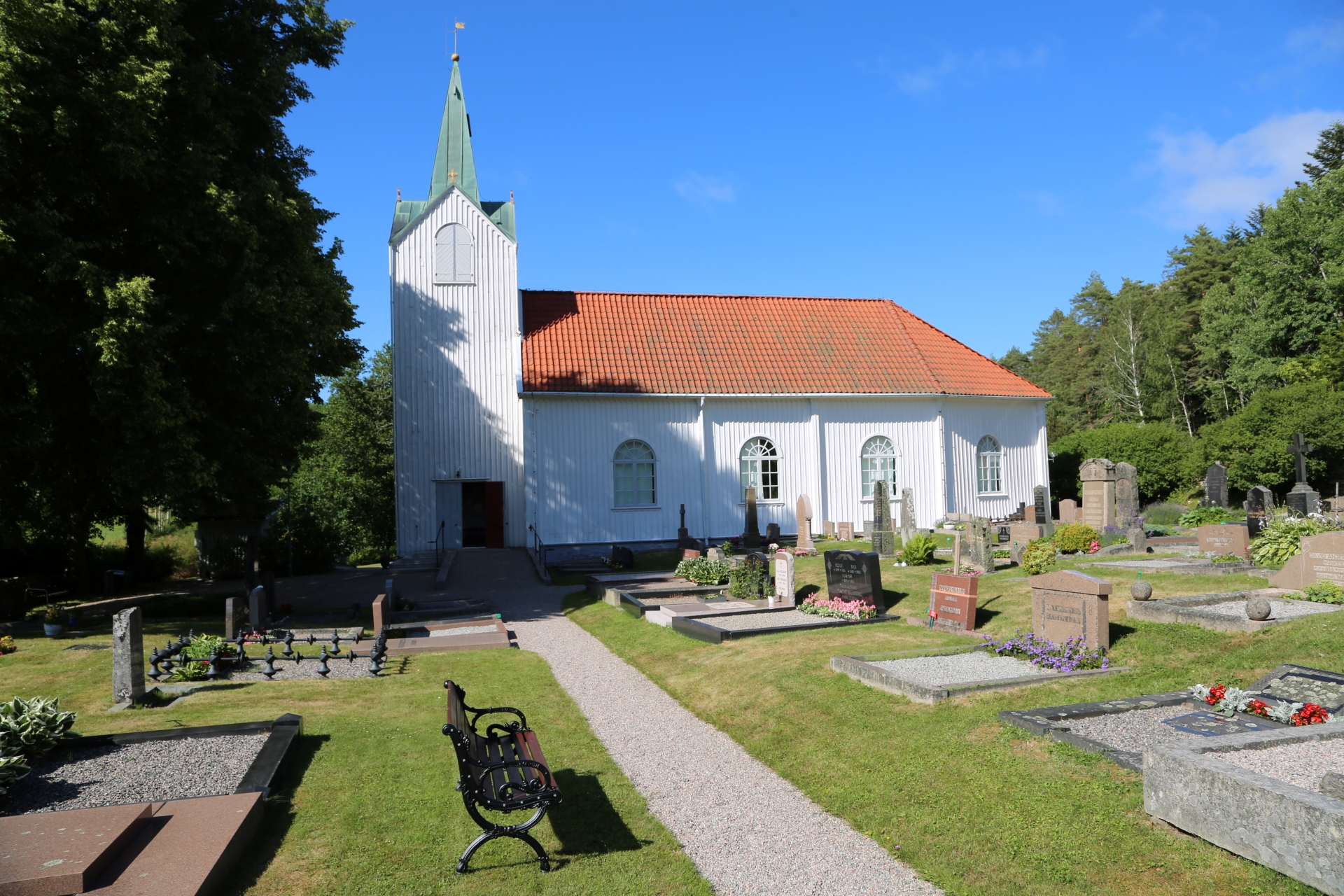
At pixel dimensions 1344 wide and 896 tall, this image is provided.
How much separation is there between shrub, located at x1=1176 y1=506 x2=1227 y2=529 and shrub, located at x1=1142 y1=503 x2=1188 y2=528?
2.43 m

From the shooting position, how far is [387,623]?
15031mm

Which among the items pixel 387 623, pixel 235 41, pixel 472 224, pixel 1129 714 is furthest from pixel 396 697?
pixel 472 224

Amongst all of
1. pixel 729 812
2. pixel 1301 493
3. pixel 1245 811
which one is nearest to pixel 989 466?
pixel 1301 493

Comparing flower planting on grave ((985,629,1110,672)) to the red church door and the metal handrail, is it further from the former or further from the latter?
the red church door

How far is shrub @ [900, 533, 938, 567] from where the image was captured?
18.3 meters

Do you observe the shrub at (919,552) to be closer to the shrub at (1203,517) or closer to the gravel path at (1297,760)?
the shrub at (1203,517)

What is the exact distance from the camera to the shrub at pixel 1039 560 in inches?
603

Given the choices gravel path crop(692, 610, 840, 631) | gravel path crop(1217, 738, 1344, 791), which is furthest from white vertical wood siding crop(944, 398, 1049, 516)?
gravel path crop(1217, 738, 1344, 791)

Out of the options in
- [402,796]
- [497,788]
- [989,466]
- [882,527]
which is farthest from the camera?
[989,466]

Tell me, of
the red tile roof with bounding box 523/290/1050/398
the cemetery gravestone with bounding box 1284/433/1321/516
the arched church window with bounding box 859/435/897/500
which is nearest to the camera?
the cemetery gravestone with bounding box 1284/433/1321/516

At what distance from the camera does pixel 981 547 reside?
1648 cm

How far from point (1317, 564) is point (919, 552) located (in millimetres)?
7606

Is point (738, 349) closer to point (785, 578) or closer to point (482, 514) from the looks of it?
point (482, 514)

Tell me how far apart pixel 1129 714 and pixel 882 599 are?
20.4 feet
